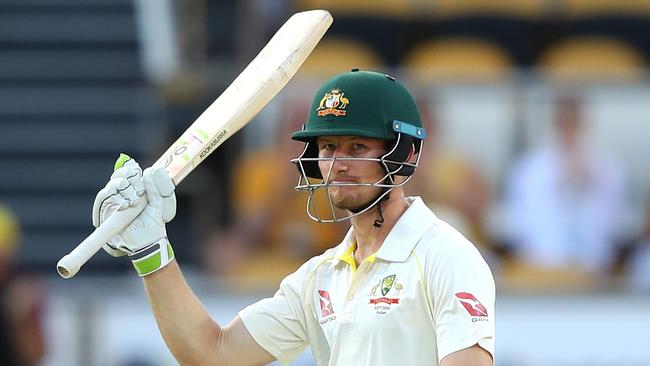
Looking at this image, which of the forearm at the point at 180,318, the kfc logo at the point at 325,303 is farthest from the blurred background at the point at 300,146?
the kfc logo at the point at 325,303

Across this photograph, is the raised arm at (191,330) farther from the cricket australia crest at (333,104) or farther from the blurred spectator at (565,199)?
the blurred spectator at (565,199)

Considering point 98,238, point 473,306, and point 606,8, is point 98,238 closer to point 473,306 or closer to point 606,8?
point 473,306

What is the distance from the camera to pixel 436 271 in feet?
10.8

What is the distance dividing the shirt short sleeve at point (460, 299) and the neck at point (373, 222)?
0.70 ft

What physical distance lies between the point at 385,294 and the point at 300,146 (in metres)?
3.74

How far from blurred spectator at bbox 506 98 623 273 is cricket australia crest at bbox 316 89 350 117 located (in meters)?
3.85

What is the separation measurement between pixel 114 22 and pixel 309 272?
6.79m

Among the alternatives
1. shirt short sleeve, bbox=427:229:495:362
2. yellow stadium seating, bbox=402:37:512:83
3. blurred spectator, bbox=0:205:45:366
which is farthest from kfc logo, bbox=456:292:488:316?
yellow stadium seating, bbox=402:37:512:83

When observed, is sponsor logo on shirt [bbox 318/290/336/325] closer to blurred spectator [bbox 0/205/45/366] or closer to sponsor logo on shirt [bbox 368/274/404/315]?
sponsor logo on shirt [bbox 368/274/404/315]

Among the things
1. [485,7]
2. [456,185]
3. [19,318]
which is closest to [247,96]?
[456,185]

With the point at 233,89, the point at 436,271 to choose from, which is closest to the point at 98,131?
the point at 233,89

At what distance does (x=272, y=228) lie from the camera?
24.3 ft

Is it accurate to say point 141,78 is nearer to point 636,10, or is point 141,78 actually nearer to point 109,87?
point 109,87

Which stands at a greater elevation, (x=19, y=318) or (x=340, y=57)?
(x=340, y=57)
